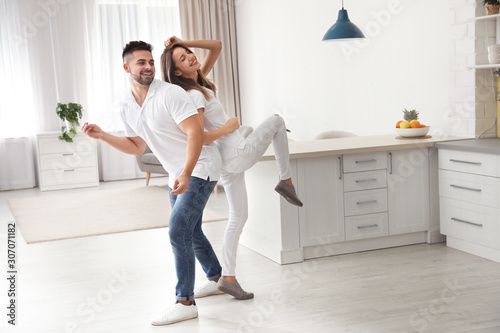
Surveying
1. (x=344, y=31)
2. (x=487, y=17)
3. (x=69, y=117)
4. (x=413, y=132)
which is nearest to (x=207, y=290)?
(x=413, y=132)

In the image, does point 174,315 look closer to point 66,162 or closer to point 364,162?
point 364,162

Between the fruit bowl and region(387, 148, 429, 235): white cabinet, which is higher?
the fruit bowl

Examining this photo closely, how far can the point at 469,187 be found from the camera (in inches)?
153

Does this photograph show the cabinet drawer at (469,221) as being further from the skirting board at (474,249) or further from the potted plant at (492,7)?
the potted plant at (492,7)

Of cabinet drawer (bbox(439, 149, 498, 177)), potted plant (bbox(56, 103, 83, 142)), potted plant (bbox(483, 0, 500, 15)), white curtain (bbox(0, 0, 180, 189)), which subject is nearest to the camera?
cabinet drawer (bbox(439, 149, 498, 177))

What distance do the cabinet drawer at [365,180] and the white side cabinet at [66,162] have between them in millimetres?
4784

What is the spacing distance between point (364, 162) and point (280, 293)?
3.85 feet

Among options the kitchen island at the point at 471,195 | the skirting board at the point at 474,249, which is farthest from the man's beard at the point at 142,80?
the skirting board at the point at 474,249

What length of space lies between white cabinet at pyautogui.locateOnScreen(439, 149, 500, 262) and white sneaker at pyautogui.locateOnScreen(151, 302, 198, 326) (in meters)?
1.93

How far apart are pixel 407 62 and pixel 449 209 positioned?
1561 mm

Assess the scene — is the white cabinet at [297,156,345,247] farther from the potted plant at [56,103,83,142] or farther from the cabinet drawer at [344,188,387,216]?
the potted plant at [56,103,83,142]

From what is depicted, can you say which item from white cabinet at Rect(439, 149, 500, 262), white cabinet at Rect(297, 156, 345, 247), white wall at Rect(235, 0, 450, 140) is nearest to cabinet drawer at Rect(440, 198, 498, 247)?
white cabinet at Rect(439, 149, 500, 262)

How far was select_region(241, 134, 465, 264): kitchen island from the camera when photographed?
3846 mm

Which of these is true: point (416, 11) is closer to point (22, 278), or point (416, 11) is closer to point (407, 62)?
point (407, 62)
